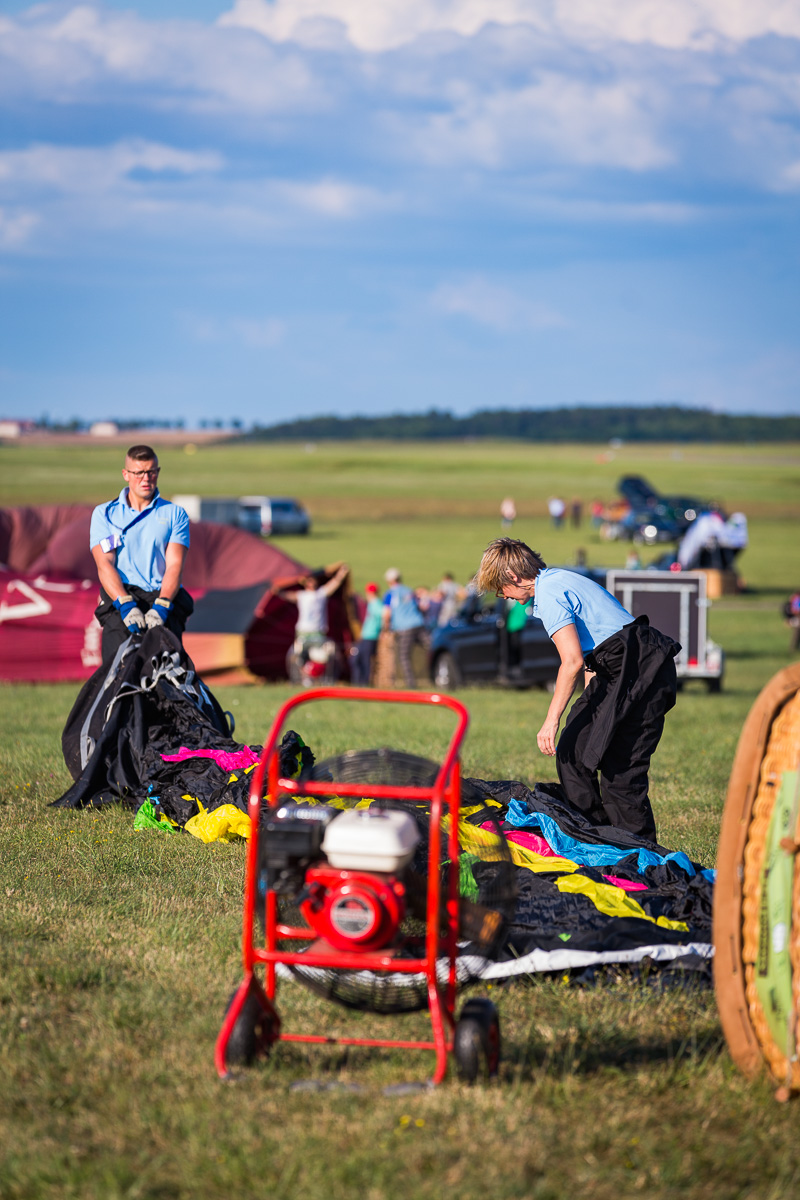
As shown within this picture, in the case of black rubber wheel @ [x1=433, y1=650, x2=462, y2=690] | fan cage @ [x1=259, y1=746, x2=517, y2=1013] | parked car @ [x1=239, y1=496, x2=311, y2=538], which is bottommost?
black rubber wheel @ [x1=433, y1=650, x2=462, y2=690]

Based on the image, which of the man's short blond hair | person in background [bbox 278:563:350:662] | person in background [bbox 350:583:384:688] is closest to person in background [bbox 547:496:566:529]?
person in background [bbox 350:583:384:688]

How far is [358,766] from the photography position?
3549mm

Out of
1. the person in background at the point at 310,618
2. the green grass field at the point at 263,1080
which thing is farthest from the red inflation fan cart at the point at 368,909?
the person in background at the point at 310,618

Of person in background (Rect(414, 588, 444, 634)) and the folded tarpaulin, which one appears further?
person in background (Rect(414, 588, 444, 634))

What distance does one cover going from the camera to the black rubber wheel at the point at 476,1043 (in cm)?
320

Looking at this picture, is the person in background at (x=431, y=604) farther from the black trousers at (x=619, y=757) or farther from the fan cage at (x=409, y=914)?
the fan cage at (x=409, y=914)

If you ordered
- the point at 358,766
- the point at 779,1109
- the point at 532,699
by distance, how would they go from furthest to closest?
the point at 532,699 < the point at 358,766 < the point at 779,1109

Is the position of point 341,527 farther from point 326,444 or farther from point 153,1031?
point 326,444

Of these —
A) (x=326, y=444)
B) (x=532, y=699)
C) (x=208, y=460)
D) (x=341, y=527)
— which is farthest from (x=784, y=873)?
(x=326, y=444)

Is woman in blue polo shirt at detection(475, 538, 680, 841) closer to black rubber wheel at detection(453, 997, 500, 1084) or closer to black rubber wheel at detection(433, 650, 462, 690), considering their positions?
black rubber wheel at detection(453, 997, 500, 1084)

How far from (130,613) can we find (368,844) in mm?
3927

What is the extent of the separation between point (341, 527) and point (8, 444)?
9714 centimetres

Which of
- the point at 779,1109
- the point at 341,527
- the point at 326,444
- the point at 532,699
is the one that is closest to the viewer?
the point at 779,1109

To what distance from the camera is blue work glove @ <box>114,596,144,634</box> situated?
22.1 feet
